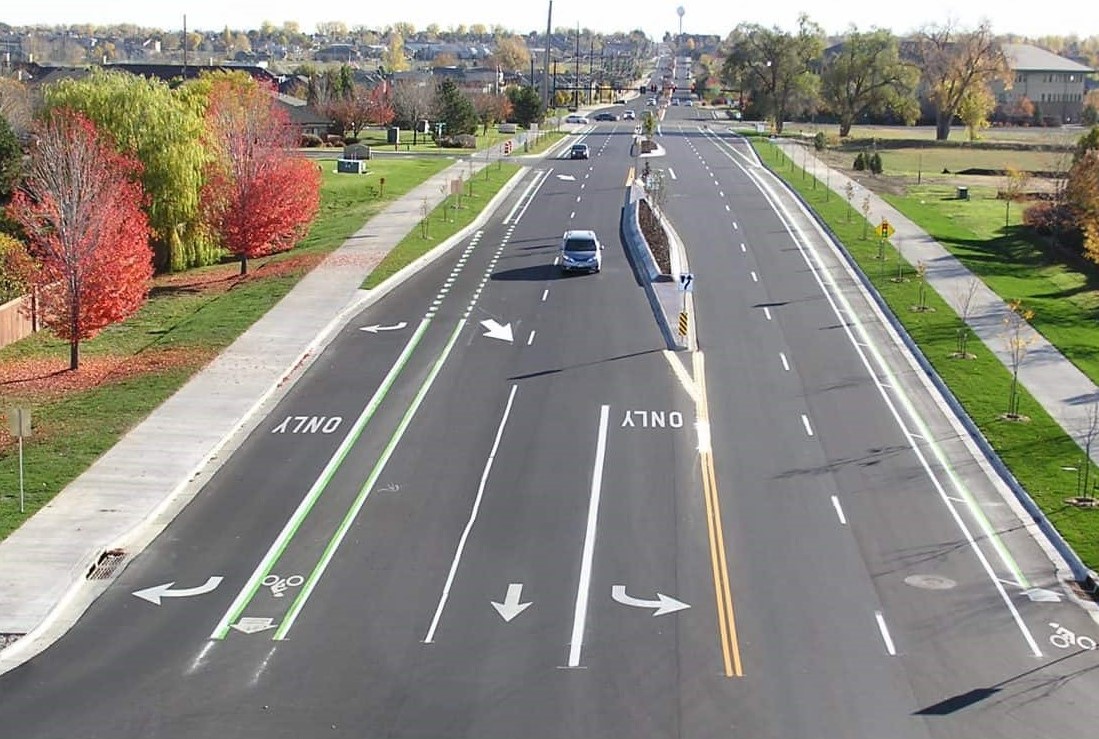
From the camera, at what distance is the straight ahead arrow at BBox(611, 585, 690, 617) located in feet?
73.3

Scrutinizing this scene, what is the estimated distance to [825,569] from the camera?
24.2 meters

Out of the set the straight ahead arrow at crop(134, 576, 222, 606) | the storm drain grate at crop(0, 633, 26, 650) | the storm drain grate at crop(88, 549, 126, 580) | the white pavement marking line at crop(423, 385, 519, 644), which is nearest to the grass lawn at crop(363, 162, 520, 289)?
the white pavement marking line at crop(423, 385, 519, 644)

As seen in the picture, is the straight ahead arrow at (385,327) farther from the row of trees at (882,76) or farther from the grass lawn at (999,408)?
the row of trees at (882,76)

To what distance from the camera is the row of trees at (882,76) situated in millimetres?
117875

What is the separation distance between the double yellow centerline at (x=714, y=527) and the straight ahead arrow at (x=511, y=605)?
123 inches

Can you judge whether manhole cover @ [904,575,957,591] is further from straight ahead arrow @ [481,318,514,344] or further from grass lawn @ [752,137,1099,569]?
straight ahead arrow @ [481,318,514,344]

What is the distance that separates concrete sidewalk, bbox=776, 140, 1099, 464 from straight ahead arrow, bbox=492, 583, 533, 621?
45.0 ft

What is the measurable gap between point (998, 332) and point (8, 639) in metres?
29.7

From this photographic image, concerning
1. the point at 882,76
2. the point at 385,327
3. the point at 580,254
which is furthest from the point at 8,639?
the point at 882,76

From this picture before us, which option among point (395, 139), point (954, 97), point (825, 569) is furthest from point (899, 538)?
point (954, 97)

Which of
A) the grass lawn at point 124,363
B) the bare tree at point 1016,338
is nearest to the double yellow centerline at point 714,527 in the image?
the bare tree at point 1016,338

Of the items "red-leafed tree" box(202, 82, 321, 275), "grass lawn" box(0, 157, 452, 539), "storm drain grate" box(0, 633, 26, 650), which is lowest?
"storm drain grate" box(0, 633, 26, 650)

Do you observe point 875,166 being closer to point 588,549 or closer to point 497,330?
point 497,330

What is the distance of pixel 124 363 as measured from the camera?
38469 mm
